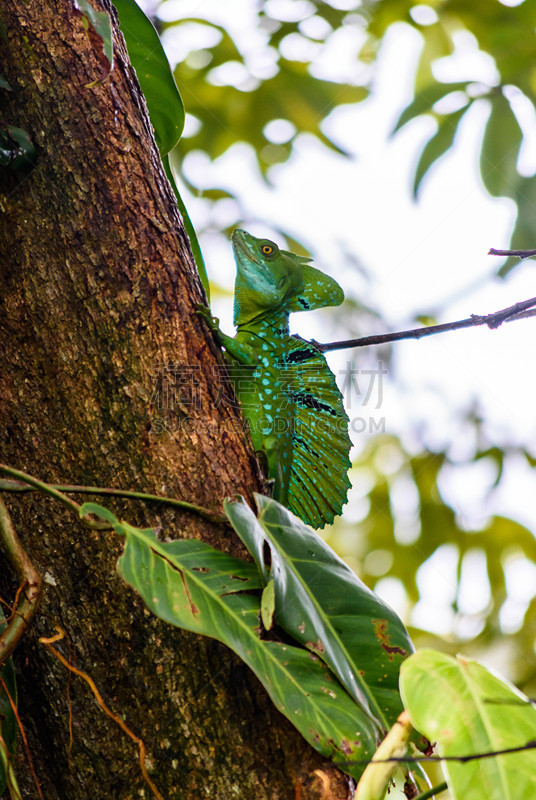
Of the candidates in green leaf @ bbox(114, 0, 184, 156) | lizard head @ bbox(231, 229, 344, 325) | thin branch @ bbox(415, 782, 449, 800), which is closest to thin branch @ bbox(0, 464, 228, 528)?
thin branch @ bbox(415, 782, 449, 800)

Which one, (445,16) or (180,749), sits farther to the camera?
(445,16)

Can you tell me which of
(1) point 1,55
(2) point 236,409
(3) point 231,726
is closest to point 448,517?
(2) point 236,409

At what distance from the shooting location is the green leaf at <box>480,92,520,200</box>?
9.22ft

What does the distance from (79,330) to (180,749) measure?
0.81 meters

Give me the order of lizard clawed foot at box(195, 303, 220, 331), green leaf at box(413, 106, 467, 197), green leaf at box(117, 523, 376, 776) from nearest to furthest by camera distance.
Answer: green leaf at box(117, 523, 376, 776)
lizard clawed foot at box(195, 303, 220, 331)
green leaf at box(413, 106, 467, 197)

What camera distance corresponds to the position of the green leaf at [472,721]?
92 cm

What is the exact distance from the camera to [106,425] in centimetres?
135

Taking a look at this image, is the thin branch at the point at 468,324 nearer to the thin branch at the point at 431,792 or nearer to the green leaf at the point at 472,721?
the green leaf at the point at 472,721

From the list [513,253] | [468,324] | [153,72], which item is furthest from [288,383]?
[513,253]

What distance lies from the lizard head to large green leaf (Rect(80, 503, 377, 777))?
67.5 inches

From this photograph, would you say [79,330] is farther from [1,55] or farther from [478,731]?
[478,731]

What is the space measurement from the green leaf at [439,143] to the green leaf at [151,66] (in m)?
1.42

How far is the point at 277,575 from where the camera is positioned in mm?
1196

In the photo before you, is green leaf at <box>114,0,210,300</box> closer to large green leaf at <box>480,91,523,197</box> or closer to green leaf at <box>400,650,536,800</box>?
green leaf at <box>400,650,536,800</box>
